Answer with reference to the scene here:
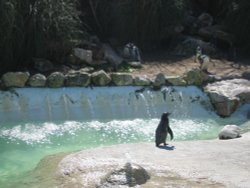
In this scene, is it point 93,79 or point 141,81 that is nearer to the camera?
point 93,79

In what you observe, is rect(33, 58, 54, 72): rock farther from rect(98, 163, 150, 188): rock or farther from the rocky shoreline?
rect(98, 163, 150, 188): rock

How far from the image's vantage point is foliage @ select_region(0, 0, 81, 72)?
40.5 feet

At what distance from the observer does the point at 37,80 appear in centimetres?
1208

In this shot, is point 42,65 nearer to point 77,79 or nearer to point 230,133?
point 77,79

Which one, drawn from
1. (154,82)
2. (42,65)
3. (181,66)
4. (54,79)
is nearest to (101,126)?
(54,79)

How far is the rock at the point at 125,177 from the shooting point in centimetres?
681

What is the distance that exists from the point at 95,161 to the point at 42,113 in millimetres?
4099

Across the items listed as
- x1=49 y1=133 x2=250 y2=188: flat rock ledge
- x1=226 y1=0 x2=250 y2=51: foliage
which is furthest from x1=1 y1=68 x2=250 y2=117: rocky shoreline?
x1=49 y1=133 x2=250 y2=188: flat rock ledge

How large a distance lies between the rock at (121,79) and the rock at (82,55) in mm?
1286

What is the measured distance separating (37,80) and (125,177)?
576 cm

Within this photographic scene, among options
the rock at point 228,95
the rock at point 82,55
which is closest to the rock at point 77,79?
the rock at point 82,55

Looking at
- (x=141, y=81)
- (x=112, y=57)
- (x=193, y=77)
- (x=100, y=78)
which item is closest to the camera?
(x=100, y=78)

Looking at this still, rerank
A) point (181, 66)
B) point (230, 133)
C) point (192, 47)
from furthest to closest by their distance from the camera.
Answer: point (192, 47)
point (181, 66)
point (230, 133)

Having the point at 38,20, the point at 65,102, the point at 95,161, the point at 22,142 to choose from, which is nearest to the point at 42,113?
the point at 65,102
